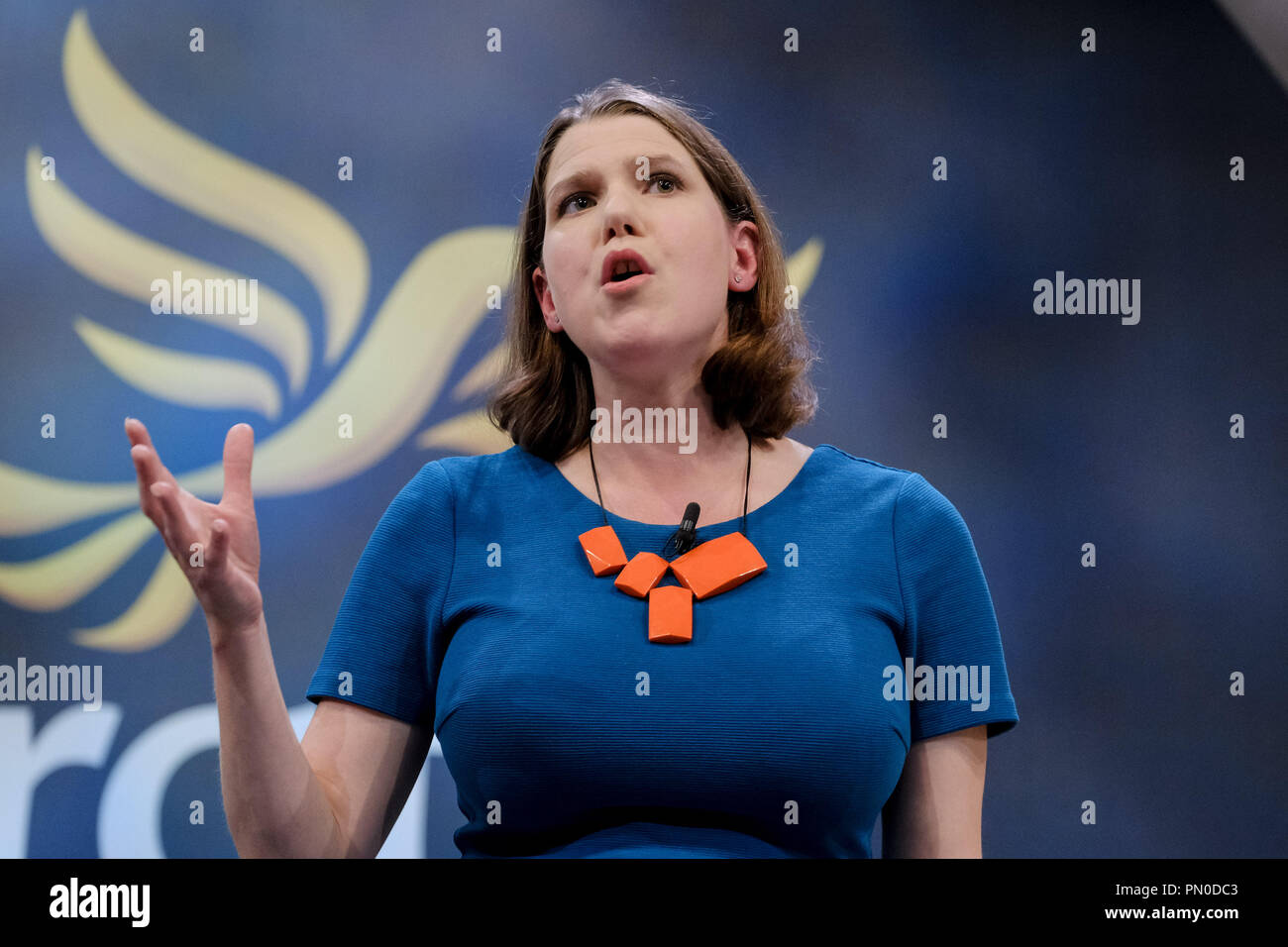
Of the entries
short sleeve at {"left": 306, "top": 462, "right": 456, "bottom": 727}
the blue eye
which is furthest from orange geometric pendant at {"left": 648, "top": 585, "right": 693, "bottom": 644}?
the blue eye

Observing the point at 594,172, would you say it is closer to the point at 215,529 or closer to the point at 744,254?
the point at 744,254

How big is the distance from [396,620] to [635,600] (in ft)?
0.91

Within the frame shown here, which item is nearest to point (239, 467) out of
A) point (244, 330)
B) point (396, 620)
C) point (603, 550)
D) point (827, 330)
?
point (396, 620)

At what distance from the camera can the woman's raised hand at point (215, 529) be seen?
0.94 m

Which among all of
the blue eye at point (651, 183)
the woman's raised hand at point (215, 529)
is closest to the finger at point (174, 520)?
the woman's raised hand at point (215, 529)

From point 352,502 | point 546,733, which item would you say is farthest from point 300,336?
point 546,733

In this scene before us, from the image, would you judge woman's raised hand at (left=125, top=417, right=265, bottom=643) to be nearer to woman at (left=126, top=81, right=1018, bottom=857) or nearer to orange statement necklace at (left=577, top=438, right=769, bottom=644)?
woman at (left=126, top=81, right=1018, bottom=857)

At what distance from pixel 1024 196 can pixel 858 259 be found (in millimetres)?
335

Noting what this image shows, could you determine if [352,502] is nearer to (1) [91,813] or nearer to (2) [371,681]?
(1) [91,813]

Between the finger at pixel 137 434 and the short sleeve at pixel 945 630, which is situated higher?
the finger at pixel 137 434

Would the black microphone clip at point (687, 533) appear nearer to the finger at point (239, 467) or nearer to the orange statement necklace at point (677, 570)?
the orange statement necklace at point (677, 570)

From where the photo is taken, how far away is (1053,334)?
7.06 ft
